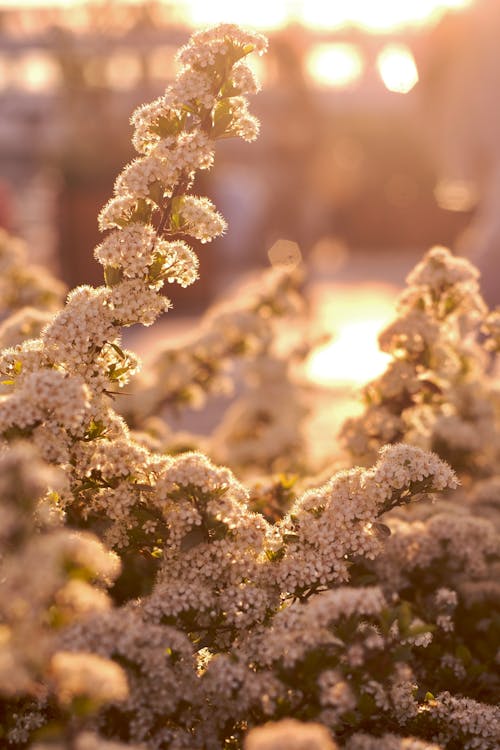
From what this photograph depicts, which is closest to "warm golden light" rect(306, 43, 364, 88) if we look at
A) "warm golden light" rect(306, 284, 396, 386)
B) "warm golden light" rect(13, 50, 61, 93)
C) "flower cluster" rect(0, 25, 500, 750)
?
"warm golden light" rect(13, 50, 61, 93)

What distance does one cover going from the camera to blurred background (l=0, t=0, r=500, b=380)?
8.66 m

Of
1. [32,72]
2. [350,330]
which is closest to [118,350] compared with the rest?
[350,330]

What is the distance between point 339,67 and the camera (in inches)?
1232

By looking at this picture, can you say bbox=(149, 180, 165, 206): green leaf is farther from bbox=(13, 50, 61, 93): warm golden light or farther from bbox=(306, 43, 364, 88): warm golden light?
bbox=(13, 50, 61, 93): warm golden light

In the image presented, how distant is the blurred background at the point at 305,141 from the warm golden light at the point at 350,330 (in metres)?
0.07

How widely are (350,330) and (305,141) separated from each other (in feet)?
42.2

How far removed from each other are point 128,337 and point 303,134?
43.9 ft

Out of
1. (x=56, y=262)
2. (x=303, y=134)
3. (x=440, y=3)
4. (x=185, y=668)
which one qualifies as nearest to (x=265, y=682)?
(x=185, y=668)

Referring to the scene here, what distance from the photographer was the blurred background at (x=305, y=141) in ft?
28.4

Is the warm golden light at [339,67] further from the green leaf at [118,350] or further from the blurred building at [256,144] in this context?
the green leaf at [118,350]

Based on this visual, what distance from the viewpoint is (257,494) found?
3797 mm

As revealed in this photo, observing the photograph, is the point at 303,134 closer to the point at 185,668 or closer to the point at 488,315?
the point at 488,315

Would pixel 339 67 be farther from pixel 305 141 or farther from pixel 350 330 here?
pixel 350 330

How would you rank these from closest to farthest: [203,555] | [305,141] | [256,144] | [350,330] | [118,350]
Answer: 1. [203,555]
2. [118,350]
3. [350,330]
4. [305,141]
5. [256,144]
